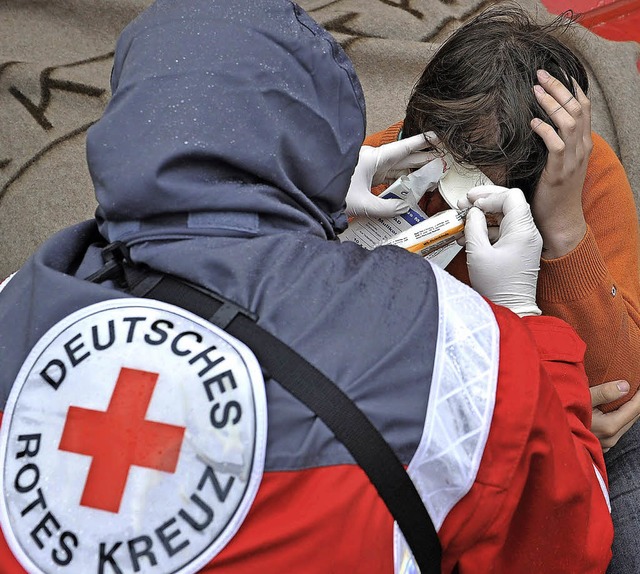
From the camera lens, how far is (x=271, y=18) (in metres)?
0.68

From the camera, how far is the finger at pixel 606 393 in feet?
3.32

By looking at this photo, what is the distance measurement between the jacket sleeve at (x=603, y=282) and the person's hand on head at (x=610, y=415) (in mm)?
17

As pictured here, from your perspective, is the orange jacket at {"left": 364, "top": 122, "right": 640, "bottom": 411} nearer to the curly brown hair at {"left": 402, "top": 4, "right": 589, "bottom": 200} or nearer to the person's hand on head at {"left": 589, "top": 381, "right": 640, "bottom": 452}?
the person's hand on head at {"left": 589, "top": 381, "right": 640, "bottom": 452}

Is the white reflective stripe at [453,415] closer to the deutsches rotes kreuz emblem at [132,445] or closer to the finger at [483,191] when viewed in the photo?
the deutsches rotes kreuz emblem at [132,445]

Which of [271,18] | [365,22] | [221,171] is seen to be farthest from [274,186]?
[365,22]

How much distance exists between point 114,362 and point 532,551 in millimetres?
405

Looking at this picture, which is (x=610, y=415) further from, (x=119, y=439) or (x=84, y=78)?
(x=84, y=78)

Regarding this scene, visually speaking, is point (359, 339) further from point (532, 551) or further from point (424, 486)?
point (532, 551)

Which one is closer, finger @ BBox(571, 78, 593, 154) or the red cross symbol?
the red cross symbol

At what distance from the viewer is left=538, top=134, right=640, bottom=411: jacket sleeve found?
3.29 ft

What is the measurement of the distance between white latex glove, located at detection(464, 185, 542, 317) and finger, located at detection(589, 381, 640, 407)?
15 centimetres

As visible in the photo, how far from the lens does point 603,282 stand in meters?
1.01

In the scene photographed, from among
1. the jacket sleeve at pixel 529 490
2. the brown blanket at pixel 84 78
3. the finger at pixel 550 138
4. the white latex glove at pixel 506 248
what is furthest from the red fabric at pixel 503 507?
the brown blanket at pixel 84 78

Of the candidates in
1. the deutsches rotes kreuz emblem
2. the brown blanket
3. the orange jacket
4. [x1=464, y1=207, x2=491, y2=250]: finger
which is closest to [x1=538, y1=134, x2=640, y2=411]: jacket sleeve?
the orange jacket
